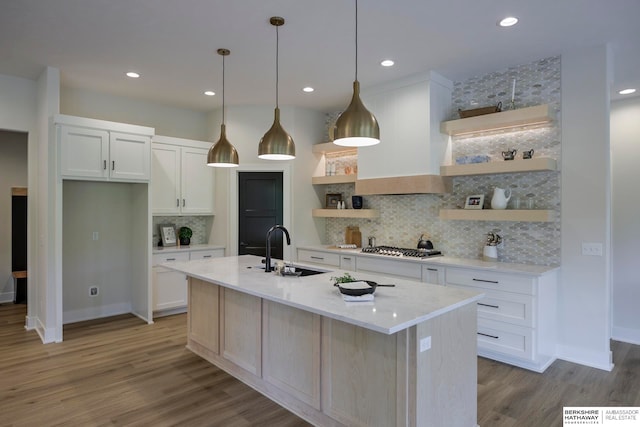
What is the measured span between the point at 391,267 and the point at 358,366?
7.22ft

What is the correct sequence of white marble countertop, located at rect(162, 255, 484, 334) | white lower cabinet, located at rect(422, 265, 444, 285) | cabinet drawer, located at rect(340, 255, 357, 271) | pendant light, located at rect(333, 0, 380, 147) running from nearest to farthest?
white marble countertop, located at rect(162, 255, 484, 334) → pendant light, located at rect(333, 0, 380, 147) → white lower cabinet, located at rect(422, 265, 444, 285) → cabinet drawer, located at rect(340, 255, 357, 271)

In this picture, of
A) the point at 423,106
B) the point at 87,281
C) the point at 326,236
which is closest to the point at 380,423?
the point at 423,106

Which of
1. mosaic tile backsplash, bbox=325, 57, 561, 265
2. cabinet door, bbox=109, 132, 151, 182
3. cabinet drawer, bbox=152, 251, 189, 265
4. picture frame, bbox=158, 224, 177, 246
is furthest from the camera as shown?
picture frame, bbox=158, 224, 177, 246

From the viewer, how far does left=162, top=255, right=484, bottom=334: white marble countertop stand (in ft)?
6.39

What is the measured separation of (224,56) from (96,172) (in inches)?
80.8

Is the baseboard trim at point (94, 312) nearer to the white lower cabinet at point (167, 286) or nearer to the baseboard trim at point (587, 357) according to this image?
the white lower cabinet at point (167, 286)

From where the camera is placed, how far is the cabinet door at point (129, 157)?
15.0 feet

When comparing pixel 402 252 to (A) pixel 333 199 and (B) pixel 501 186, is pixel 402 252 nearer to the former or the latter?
(B) pixel 501 186

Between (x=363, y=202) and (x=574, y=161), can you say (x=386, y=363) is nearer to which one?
(x=574, y=161)

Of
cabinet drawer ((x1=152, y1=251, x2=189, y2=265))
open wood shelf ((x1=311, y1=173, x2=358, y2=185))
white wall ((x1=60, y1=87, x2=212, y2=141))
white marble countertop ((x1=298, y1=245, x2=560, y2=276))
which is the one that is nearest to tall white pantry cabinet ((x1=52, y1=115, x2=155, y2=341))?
cabinet drawer ((x1=152, y1=251, x2=189, y2=265))

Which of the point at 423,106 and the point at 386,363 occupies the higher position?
the point at 423,106

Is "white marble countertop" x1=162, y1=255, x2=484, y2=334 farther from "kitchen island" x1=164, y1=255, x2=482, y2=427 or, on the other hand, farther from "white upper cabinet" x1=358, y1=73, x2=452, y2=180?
"white upper cabinet" x1=358, y1=73, x2=452, y2=180

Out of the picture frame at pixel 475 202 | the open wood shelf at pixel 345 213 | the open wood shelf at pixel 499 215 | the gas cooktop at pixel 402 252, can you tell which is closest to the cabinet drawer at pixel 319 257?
the gas cooktop at pixel 402 252

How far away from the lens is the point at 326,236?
609cm
